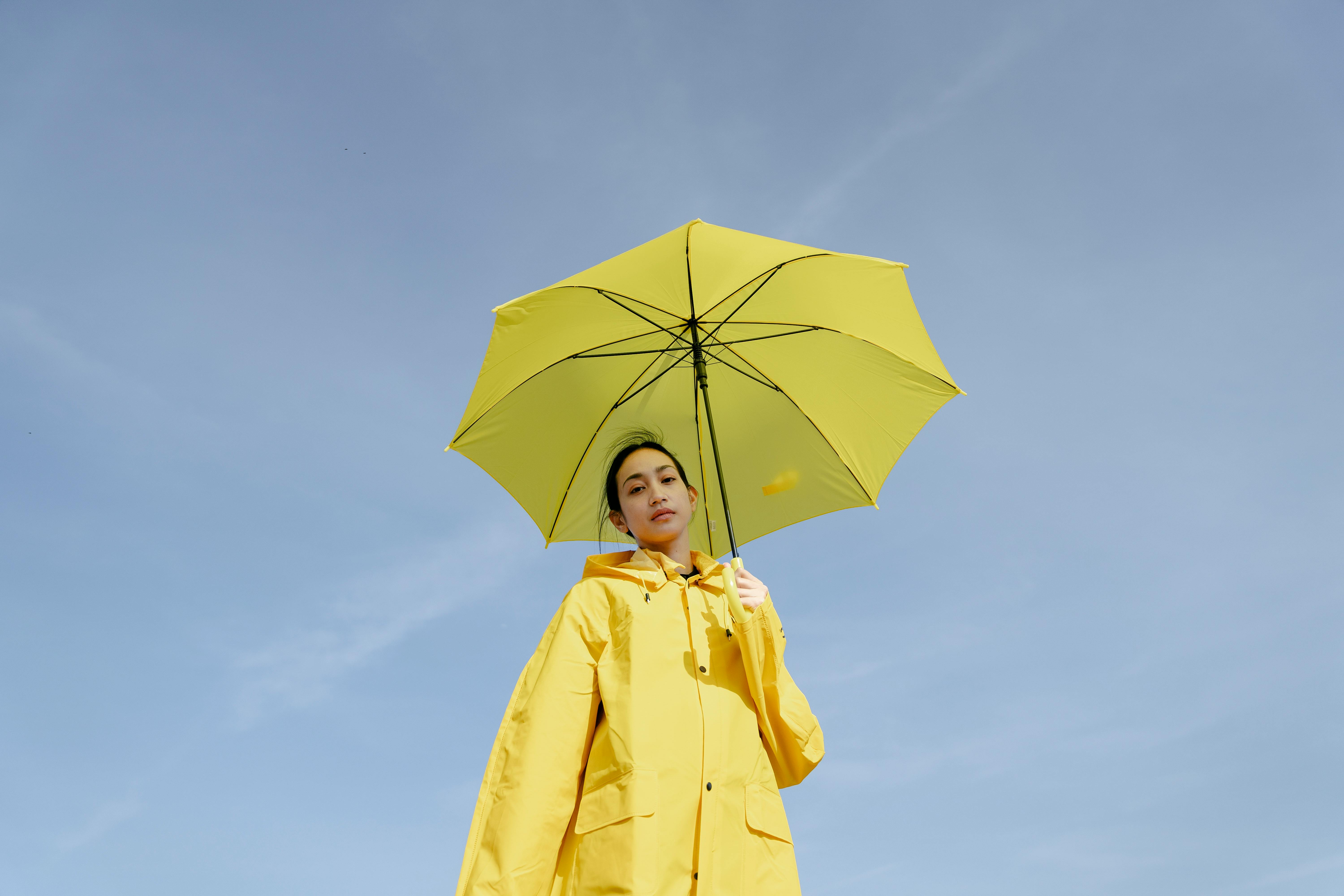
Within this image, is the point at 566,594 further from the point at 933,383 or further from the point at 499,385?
the point at 933,383

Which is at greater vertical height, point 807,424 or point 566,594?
point 807,424

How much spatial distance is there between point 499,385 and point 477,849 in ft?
7.59

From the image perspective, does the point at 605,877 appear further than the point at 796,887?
No

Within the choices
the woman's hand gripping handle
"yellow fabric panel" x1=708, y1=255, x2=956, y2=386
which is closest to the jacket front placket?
the woman's hand gripping handle

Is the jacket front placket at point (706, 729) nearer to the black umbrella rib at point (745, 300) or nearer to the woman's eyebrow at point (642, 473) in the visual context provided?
the woman's eyebrow at point (642, 473)

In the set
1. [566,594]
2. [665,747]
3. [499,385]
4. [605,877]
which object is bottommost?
[605,877]

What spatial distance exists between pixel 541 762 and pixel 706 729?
674 mm

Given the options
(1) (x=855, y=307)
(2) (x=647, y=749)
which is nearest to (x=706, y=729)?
(2) (x=647, y=749)

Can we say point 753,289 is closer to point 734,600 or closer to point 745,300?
point 745,300

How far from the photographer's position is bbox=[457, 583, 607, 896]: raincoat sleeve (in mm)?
3242

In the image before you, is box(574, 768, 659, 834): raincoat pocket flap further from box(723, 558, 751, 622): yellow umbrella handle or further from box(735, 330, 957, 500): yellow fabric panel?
box(735, 330, 957, 500): yellow fabric panel

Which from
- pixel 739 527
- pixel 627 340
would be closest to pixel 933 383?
pixel 739 527

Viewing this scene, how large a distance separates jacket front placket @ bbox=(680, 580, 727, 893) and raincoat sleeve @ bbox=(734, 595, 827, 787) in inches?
6.8

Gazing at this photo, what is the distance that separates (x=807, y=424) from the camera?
5.08 meters
